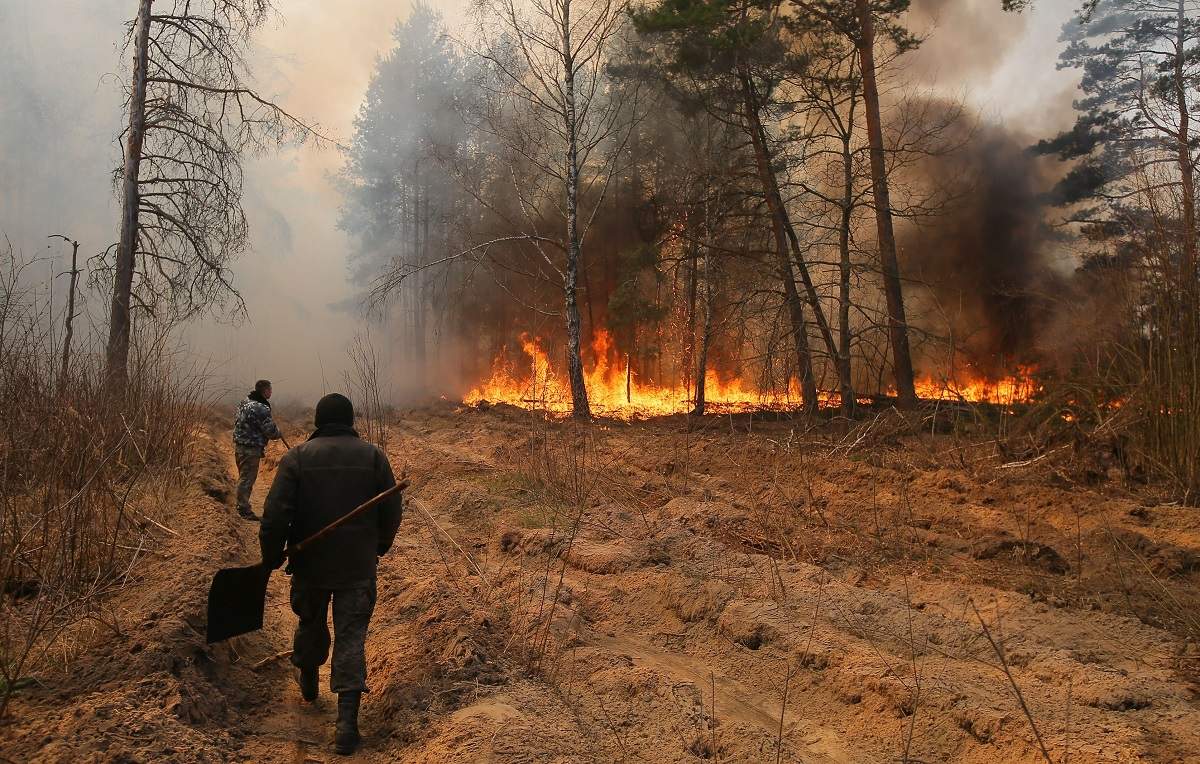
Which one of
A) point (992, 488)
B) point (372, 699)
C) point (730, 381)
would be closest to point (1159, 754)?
point (372, 699)

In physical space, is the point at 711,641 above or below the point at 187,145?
below

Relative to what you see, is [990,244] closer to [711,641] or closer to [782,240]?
[782,240]

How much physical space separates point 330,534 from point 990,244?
2214 centimetres

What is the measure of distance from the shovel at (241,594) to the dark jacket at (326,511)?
7cm

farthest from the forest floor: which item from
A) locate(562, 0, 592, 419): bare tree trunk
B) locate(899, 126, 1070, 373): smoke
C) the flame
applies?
the flame

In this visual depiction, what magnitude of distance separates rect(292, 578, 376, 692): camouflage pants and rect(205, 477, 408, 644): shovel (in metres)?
0.22

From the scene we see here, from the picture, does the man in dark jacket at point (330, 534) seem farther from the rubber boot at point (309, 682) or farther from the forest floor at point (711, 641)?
the forest floor at point (711, 641)

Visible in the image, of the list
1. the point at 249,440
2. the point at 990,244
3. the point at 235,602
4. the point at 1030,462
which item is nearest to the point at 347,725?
the point at 235,602

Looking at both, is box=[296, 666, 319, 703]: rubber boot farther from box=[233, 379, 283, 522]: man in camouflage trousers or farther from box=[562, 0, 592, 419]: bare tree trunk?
box=[562, 0, 592, 419]: bare tree trunk

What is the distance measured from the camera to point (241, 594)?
4473 millimetres

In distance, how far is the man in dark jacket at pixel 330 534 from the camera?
4.36 meters

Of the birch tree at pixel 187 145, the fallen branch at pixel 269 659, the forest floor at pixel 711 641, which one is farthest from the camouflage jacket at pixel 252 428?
the fallen branch at pixel 269 659

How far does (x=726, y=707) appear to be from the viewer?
442 cm

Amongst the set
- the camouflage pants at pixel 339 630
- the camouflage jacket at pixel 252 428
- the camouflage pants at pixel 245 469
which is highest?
the camouflage jacket at pixel 252 428
